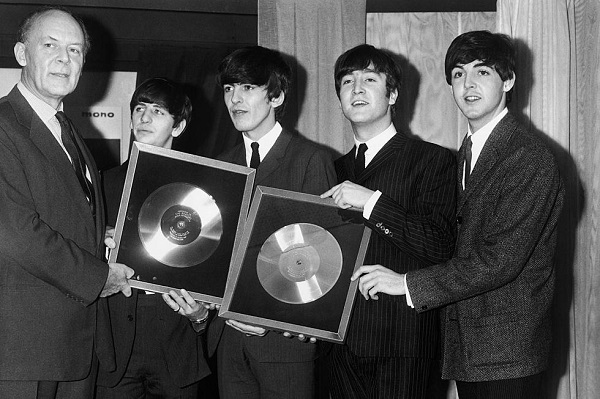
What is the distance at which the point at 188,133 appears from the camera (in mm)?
4629

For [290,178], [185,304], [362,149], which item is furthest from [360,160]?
[185,304]

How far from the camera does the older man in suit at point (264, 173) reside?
2.49 metres

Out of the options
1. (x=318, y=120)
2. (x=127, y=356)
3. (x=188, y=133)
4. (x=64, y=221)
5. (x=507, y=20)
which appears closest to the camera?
(x=64, y=221)

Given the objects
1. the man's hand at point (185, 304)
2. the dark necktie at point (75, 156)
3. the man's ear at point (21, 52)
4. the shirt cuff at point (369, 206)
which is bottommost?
the man's hand at point (185, 304)

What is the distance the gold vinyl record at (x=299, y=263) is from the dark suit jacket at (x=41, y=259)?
0.53 metres

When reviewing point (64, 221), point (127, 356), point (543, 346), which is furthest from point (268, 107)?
point (543, 346)

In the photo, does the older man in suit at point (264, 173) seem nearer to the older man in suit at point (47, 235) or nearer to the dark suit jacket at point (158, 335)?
the dark suit jacket at point (158, 335)

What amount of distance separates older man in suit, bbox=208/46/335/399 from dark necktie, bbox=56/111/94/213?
55 cm

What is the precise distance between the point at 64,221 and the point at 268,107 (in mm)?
876

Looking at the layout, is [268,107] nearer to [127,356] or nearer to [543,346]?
[127,356]

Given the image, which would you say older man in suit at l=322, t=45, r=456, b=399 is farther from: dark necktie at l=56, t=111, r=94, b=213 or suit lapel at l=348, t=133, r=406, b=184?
dark necktie at l=56, t=111, r=94, b=213

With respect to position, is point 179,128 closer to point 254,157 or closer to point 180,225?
point 254,157

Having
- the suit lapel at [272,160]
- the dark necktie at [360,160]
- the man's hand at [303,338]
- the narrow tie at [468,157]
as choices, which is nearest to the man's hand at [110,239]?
the suit lapel at [272,160]

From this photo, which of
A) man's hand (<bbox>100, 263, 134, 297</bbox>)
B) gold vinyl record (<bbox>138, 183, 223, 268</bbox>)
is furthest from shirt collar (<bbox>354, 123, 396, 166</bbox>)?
man's hand (<bbox>100, 263, 134, 297</bbox>)
